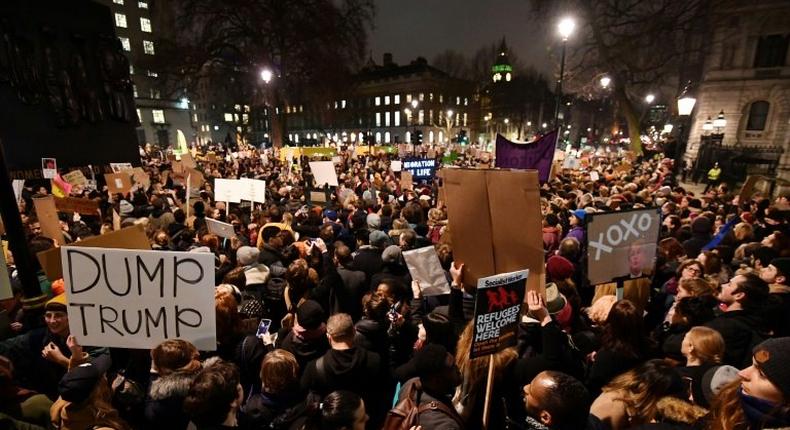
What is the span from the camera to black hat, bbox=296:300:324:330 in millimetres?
3035

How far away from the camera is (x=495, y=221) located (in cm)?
329

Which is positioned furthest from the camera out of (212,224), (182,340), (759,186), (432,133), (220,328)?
(432,133)

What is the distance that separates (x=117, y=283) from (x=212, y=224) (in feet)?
12.1

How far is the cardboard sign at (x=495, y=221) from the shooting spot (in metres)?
3.15

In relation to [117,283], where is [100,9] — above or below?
above

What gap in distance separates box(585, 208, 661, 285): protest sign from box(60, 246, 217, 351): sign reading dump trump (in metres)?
3.34

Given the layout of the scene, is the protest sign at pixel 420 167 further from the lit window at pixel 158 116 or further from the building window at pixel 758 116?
the lit window at pixel 158 116

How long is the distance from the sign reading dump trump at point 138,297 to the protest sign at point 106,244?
0.99 meters

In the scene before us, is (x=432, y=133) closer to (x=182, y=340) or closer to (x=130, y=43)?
(x=130, y=43)

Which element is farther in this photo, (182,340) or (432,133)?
(432,133)

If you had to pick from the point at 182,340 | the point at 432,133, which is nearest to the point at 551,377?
the point at 182,340

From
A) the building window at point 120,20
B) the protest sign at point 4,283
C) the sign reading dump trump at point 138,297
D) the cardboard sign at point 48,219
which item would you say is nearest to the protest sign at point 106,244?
the protest sign at point 4,283

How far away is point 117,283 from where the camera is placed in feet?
9.93

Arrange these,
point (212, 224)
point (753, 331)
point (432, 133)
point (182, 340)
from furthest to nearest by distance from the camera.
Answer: point (432, 133) < point (212, 224) < point (753, 331) < point (182, 340)
